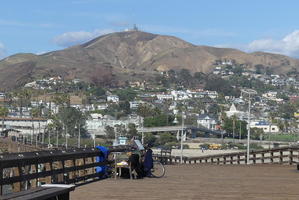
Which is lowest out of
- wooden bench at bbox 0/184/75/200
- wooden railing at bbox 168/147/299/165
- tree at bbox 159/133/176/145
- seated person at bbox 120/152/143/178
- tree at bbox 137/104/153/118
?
tree at bbox 159/133/176/145

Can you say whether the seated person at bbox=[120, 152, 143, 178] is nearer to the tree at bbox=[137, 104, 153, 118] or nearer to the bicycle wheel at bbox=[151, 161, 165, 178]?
the bicycle wheel at bbox=[151, 161, 165, 178]

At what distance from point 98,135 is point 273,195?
5814 inches

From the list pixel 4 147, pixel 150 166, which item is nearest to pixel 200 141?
pixel 4 147

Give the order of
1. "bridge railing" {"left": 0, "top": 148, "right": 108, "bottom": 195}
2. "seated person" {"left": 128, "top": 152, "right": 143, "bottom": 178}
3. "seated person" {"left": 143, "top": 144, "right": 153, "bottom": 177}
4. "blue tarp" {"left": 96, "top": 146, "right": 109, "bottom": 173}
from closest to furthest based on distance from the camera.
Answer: "bridge railing" {"left": 0, "top": 148, "right": 108, "bottom": 195}
"seated person" {"left": 128, "top": 152, "right": 143, "bottom": 178}
"blue tarp" {"left": 96, "top": 146, "right": 109, "bottom": 173}
"seated person" {"left": 143, "top": 144, "right": 153, "bottom": 177}

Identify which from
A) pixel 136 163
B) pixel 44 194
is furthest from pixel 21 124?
pixel 44 194

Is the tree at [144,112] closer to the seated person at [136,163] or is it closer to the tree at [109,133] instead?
the tree at [109,133]

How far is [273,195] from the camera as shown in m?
14.1

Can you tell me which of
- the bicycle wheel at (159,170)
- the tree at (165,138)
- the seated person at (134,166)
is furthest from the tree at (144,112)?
the seated person at (134,166)

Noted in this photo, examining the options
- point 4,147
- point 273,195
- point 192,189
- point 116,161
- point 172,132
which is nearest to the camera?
point 273,195

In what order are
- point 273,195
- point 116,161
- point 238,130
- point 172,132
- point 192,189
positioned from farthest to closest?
point 238,130 < point 172,132 < point 116,161 < point 192,189 < point 273,195

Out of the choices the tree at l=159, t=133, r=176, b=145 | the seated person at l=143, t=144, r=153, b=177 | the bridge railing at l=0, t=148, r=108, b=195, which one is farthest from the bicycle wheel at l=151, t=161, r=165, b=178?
the tree at l=159, t=133, r=176, b=145

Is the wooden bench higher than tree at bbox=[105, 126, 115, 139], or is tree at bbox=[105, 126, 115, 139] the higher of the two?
the wooden bench

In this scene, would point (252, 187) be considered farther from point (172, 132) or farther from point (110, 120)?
point (110, 120)

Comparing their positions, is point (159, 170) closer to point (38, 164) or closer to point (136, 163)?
point (136, 163)
